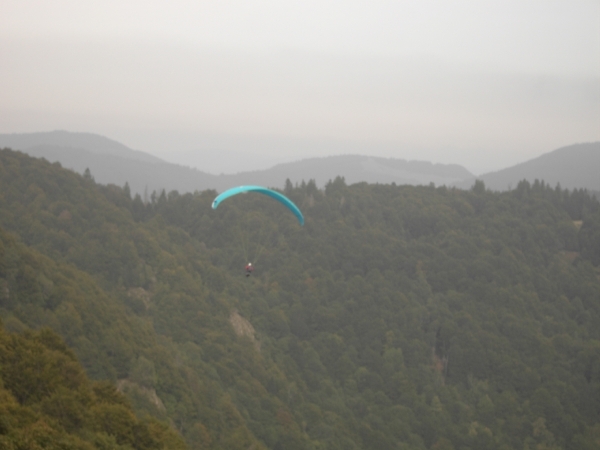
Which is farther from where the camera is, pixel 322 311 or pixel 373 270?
pixel 373 270

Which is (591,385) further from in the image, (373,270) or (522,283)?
(373,270)

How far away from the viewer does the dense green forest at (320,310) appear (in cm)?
6081

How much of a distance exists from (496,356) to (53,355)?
82592mm

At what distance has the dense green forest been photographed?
60812 millimetres

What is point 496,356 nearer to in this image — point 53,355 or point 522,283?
point 522,283

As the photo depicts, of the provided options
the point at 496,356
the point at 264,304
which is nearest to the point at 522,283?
the point at 496,356

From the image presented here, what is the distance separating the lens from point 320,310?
111 metres

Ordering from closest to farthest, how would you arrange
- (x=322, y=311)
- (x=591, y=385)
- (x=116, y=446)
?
(x=116, y=446) < (x=591, y=385) < (x=322, y=311)

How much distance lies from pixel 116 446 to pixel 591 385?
3505 inches

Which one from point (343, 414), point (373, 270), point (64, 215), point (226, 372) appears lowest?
point (343, 414)

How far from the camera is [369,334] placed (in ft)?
356

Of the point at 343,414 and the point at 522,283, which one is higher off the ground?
the point at 522,283

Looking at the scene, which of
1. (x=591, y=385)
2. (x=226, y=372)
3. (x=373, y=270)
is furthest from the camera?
(x=373, y=270)

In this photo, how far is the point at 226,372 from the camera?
77438 millimetres
